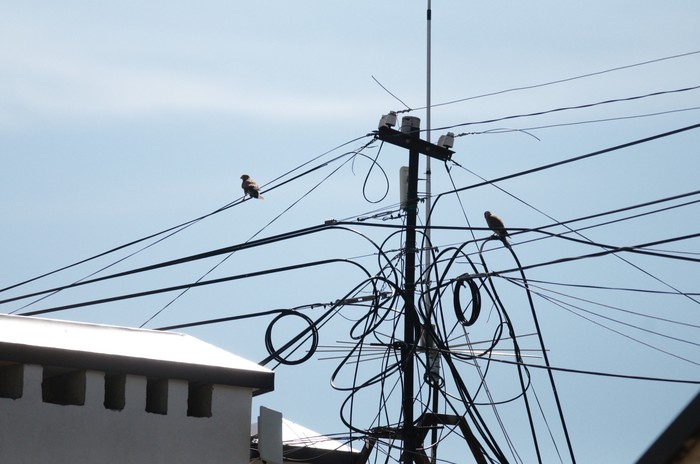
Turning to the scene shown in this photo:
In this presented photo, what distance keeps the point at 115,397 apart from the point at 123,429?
1.35ft

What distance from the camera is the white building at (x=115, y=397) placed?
1288cm

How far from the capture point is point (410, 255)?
55.2 ft

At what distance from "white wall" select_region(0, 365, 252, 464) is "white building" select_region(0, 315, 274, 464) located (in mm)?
11

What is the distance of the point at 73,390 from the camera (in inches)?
529

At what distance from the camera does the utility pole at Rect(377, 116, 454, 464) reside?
1617 cm

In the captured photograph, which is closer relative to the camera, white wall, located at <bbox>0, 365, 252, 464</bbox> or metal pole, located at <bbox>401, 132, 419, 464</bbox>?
white wall, located at <bbox>0, 365, 252, 464</bbox>

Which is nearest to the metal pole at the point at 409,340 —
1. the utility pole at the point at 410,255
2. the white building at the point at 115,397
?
the utility pole at the point at 410,255

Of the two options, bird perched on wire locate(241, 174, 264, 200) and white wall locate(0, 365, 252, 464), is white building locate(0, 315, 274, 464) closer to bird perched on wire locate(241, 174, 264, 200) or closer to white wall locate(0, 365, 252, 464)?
white wall locate(0, 365, 252, 464)

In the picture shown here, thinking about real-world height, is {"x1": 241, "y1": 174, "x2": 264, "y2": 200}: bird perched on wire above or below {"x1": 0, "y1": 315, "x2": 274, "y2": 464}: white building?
above

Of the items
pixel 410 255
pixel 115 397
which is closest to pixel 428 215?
pixel 410 255

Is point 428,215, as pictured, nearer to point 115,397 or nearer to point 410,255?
point 410,255

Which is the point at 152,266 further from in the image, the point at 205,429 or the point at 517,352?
the point at 517,352

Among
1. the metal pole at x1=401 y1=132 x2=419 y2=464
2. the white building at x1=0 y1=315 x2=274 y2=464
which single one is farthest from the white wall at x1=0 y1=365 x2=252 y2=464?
the metal pole at x1=401 y1=132 x2=419 y2=464

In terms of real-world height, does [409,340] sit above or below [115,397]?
above
